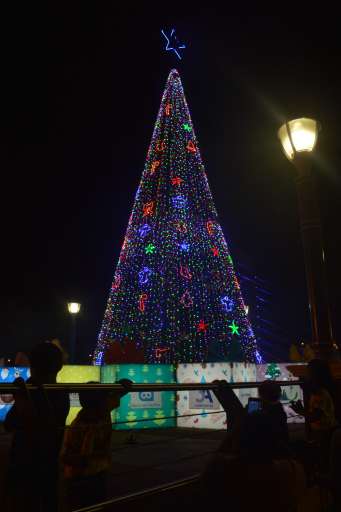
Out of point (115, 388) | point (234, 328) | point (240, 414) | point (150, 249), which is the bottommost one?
point (240, 414)

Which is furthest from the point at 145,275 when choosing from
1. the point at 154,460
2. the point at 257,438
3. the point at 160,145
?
the point at 257,438

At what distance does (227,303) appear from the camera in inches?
653

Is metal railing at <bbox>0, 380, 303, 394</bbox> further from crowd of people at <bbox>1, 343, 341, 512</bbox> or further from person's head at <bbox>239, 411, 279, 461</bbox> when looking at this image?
person's head at <bbox>239, 411, 279, 461</bbox>

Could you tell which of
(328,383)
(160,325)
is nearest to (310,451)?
(328,383)

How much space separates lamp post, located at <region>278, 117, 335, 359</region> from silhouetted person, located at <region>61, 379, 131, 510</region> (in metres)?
2.49

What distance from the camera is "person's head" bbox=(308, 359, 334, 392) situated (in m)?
4.40

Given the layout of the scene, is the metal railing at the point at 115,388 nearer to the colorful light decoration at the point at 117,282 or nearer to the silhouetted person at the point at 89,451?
the silhouetted person at the point at 89,451

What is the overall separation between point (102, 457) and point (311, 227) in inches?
130

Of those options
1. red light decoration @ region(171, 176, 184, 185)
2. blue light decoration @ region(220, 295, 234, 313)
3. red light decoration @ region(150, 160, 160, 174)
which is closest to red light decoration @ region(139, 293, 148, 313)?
blue light decoration @ region(220, 295, 234, 313)

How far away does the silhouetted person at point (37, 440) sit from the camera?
232cm

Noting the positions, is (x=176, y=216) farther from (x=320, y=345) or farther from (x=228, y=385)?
(x=228, y=385)

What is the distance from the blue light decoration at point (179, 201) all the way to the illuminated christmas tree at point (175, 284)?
0.5 inches

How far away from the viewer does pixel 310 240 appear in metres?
4.89

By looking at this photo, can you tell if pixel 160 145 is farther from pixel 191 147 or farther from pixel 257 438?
pixel 257 438
